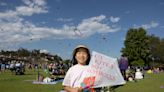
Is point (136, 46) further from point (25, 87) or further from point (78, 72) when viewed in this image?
point (78, 72)

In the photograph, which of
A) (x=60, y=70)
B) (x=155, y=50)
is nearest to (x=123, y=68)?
(x=60, y=70)

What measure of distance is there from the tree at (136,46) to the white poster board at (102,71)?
90135 mm

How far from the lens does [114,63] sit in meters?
5.84

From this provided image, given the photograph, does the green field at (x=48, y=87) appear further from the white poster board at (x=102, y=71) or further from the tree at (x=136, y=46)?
the tree at (x=136, y=46)

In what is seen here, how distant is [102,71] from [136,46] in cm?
9499

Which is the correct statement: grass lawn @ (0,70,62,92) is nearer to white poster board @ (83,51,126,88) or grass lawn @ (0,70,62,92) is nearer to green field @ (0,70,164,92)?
green field @ (0,70,164,92)

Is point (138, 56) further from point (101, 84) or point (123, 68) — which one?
point (101, 84)

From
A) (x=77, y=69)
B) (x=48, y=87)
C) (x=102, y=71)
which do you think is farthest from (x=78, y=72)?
(x=48, y=87)

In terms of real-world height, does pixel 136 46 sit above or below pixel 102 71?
above

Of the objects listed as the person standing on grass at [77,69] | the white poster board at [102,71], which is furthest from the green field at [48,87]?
the person standing on grass at [77,69]

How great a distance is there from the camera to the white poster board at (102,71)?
553cm

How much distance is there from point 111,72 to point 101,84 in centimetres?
29

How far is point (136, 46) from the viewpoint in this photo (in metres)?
99.4

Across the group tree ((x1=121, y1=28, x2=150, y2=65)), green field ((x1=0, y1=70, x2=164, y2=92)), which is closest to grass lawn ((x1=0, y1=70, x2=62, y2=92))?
green field ((x1=0, y1=70, x2=164, y2=92))
